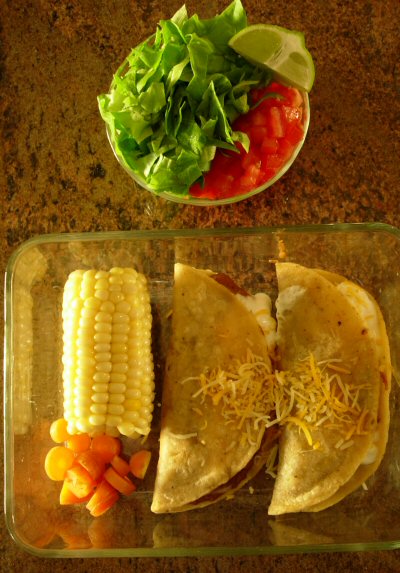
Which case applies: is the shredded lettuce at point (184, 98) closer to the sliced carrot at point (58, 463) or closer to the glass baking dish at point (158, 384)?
the glass baking dish at point (158, 384)

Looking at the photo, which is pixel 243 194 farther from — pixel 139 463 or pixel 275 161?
pixel 139 463

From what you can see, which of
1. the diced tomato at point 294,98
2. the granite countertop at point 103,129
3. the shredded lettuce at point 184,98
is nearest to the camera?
the shredded lettuce at point 184,98

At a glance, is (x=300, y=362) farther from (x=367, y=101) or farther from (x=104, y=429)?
(x=367, y=101)

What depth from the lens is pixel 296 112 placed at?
177 cm

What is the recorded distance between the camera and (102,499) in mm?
1796

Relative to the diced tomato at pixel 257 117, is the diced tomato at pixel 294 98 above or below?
above

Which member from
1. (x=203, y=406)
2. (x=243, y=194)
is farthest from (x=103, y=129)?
(x=203, y=406)

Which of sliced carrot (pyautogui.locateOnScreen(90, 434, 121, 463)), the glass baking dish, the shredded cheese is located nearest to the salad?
the glass baking dish

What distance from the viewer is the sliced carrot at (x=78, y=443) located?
1.80 metres

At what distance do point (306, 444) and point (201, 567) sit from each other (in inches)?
20.7

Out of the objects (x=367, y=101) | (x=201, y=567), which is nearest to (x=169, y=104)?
(x=367, y=101)

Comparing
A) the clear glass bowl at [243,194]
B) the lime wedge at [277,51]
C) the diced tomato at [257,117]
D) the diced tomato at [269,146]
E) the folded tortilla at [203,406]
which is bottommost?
the folded tortilla at [203,406]

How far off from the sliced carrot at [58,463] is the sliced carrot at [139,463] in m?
0.18

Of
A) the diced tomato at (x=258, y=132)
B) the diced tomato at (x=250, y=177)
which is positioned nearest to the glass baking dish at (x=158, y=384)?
the diced tomato at (x=250, y=177)
